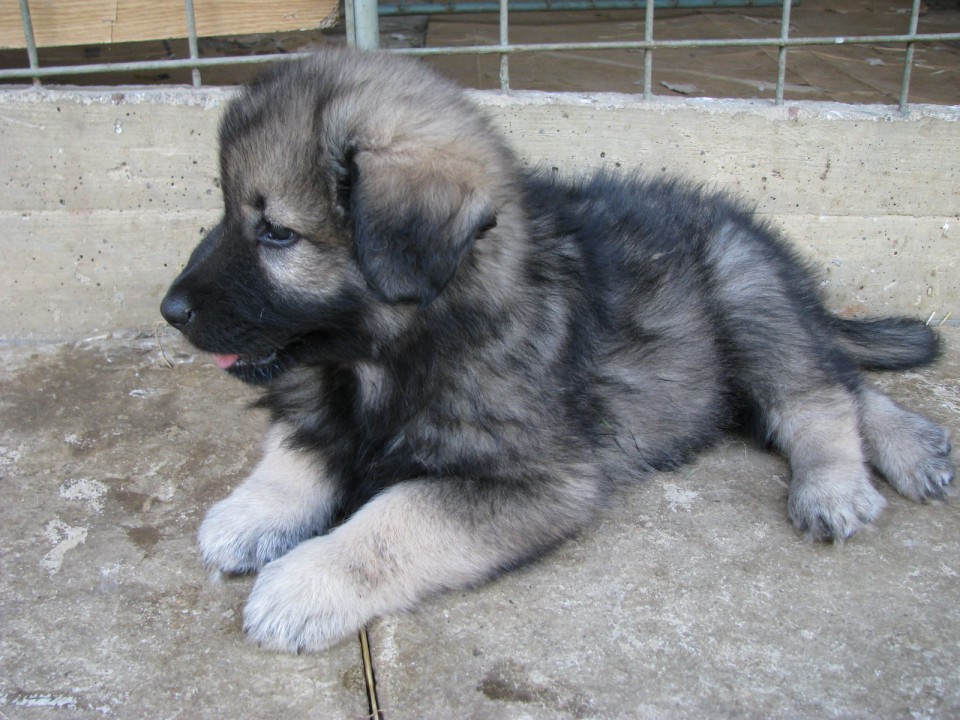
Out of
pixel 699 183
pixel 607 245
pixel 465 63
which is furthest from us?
pixel 465 63

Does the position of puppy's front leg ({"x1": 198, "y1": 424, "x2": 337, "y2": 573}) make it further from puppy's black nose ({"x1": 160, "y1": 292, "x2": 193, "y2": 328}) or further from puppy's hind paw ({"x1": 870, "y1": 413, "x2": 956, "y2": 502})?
puppy's hind paw ({"x1": 870, "y1": 413, "x2": 956, "y2": 502})

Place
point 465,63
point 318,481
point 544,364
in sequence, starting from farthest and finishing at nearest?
1. point 465,63
2. point 318,481
3. point 544,364

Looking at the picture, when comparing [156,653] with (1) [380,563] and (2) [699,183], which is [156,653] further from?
(2) [699,183]

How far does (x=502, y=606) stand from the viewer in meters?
2.42

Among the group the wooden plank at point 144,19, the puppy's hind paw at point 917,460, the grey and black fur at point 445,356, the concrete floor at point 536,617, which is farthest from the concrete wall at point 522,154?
the puppy's hind paw at point 917,460

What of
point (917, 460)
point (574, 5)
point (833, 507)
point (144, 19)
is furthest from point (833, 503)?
point (574, 5)

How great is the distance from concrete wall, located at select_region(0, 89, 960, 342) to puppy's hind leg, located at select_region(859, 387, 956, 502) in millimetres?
997

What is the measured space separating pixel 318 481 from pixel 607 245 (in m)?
1.15

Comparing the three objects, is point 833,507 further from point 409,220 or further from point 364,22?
point 364,22

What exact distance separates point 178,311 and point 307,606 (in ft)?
2.55

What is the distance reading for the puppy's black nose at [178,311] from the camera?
2336 millimetres

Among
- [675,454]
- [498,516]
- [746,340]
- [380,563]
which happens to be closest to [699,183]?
[746,340]

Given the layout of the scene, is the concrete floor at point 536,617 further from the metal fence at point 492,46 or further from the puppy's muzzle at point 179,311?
the metal fence at point 492,46

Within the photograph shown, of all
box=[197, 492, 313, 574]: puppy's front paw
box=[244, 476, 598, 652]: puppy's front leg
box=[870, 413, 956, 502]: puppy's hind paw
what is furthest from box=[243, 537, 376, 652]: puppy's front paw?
box=[870, 413, 956, 502]: puppy's hind paw
